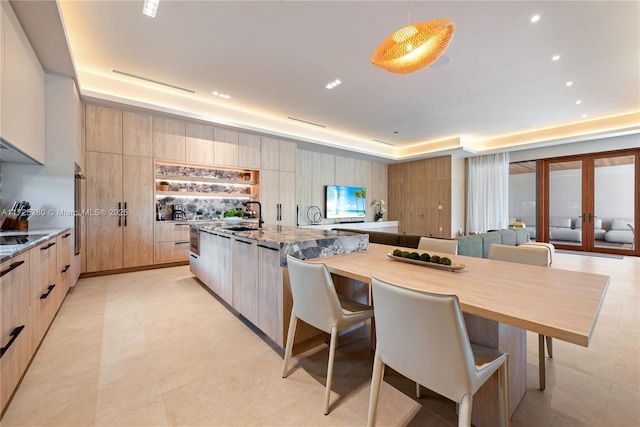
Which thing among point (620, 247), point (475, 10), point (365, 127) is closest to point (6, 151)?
point (475, 10)

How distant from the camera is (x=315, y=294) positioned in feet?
4.99

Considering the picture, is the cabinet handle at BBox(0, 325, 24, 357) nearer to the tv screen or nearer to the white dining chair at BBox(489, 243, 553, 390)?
the white dining chair at BBox(489, 243, 553, 390)

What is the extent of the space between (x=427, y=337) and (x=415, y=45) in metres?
1.78

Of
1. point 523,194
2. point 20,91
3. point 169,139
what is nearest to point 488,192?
point 523,194

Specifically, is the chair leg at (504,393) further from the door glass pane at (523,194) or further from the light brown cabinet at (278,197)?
the door glass pane at (523,194)

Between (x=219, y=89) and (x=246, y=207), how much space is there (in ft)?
8.01

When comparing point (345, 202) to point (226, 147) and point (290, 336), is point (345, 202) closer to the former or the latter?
point (226, 147)

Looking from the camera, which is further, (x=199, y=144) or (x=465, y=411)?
(x=199, y=144)

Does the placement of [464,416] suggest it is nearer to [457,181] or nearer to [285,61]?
[285,61]

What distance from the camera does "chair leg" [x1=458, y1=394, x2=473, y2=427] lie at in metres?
0.93

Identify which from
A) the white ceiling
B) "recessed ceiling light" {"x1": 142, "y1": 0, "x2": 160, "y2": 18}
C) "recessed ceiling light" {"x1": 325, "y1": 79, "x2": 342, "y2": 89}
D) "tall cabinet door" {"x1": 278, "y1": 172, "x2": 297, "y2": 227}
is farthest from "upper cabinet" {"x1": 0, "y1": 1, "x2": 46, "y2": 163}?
"tall cabinet door" {"x1": 278, "y1": 172, "x2": 297, "y2": 227}

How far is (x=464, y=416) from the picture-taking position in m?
0.93

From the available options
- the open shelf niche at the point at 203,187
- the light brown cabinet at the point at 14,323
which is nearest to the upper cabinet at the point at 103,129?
the open shelf niche at the point at 203,187

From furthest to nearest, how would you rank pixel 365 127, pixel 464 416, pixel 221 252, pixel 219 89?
pixel 365 127 → pixel 219 89 → pixel 221 252 → pixel 464 416
